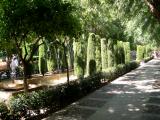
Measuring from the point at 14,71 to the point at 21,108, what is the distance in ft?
45.7

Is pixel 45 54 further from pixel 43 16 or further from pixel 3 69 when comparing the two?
pixel 43 16

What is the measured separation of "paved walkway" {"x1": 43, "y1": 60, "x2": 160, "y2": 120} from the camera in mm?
12445

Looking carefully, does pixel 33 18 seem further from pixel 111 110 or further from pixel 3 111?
pixel 111 110

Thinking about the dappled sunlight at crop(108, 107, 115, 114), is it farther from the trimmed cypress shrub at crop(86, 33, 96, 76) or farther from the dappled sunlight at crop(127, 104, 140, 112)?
the trimmed cypress shrub at crop(86, 33, 96, 76)

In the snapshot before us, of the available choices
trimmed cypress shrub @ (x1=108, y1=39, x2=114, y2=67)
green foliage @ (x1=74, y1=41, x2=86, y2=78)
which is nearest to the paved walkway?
green foliage @ (x1=74, y1=41, x2=86, y2=78)

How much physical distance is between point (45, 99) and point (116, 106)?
131 inches

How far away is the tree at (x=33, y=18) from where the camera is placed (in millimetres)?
10961

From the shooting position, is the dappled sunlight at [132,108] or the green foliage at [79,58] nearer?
the dappled sunlight at [132,108]

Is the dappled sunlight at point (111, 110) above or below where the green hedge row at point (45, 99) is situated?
below

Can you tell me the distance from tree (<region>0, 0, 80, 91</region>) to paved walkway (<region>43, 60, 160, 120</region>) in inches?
134

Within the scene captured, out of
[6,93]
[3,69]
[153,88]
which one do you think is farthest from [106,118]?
[3,69]

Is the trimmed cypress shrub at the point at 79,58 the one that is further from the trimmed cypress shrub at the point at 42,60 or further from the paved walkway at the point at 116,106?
the paved walkway at the point at 116,106

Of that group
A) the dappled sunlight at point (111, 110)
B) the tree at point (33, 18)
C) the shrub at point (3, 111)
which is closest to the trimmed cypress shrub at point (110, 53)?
the dappled sunlight at point (111, 110)

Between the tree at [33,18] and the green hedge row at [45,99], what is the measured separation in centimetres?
229
